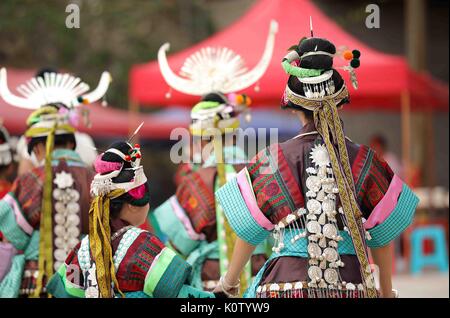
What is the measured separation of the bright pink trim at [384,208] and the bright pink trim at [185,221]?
1.82 metres

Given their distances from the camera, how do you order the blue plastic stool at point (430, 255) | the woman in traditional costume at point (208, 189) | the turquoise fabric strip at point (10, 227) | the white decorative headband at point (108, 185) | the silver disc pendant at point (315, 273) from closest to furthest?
the silver disc pendant at point (315, 273) → the white decorative headband at point (108, 185) → the turquoise fabric strip at point (10, 227) → the woman in traditional costume at point (208, 189) → the blue plastic stool at point (430, 255)

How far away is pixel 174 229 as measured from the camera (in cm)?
519

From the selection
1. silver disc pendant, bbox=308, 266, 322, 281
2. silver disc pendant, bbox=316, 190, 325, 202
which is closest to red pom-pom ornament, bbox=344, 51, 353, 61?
silver disc pendant, bbox=316, 190, 325, 202

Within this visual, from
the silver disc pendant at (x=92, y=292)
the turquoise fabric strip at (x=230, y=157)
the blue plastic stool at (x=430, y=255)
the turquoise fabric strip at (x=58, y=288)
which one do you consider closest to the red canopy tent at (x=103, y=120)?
the blue plastic stool at (x=430, y=255)

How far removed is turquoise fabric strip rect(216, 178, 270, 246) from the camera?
11.2 ft

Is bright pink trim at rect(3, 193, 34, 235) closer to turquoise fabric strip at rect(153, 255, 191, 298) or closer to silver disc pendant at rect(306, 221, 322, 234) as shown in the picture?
turquoise fabric strip at rect(153, 255, 191, 298)

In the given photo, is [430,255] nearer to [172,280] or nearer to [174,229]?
[174,229]

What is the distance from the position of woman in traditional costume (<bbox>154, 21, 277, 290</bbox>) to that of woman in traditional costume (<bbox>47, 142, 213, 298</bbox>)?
1.27 m

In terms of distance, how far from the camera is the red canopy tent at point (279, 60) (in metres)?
8.68

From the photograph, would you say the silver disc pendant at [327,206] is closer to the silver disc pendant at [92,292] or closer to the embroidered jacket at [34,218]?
the silver disc pendant at [92,292]

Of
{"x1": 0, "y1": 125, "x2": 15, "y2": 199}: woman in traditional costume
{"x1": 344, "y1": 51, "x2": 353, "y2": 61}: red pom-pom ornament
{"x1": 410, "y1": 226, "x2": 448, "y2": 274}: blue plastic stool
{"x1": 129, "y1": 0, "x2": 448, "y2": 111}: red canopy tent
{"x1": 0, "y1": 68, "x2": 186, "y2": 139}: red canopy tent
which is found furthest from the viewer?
{"x1": 0, "y1": 68, "x2": 186, "y2": 139}: red canopy tent

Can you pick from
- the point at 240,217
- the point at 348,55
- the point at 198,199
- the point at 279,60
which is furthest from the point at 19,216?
the point at 279,60

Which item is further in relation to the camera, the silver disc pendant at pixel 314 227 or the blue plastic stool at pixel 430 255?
the blue plastic stool at pixel 430 255

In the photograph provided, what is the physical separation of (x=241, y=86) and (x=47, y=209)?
1.49 metres
